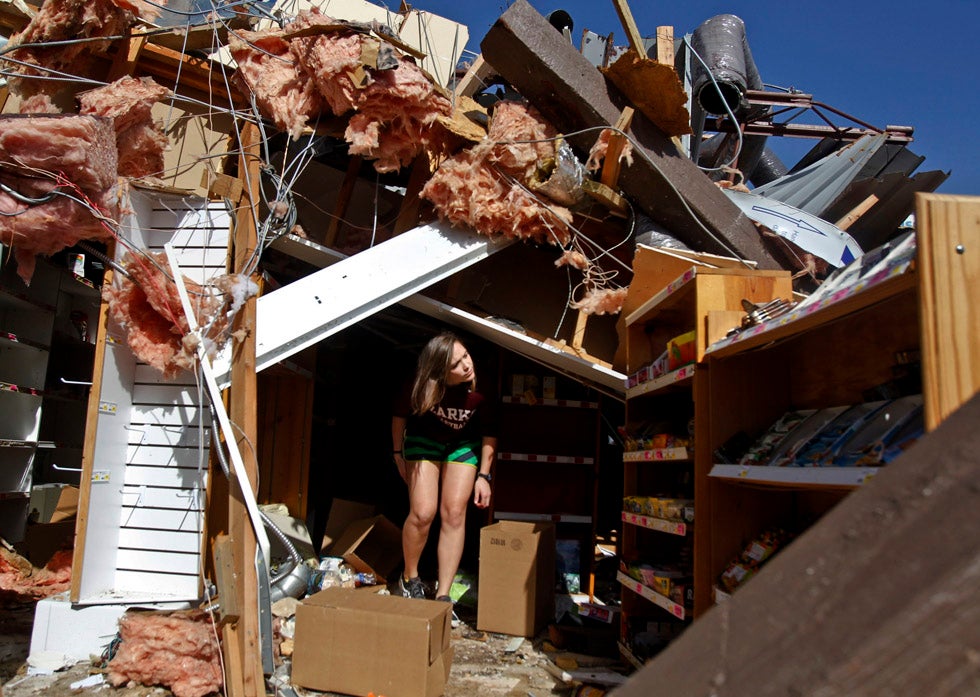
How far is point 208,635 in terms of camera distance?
3.25 metres

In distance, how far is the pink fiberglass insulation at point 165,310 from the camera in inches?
141

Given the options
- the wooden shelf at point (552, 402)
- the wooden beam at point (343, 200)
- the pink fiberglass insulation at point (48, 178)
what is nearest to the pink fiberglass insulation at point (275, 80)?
the wooden beam at point (343, 200)

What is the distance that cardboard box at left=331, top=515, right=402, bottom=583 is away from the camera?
4746mm

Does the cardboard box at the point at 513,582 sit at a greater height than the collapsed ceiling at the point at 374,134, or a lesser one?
lesser

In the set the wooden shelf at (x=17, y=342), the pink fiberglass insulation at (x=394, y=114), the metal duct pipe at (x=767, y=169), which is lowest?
the wooden shelf at (x=17, y=342)

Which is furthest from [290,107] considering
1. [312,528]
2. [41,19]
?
[312,528]

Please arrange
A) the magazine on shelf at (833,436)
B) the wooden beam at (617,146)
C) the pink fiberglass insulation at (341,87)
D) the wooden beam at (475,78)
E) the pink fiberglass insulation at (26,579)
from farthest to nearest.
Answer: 1. the wooden beam at (475,78)
2. the pink fiberglass insulation at (26,579)
3. the wooden beam at (617,146)
4. the pink fiberglass insulation at (341,87)
5. the magazine on shelf at (833,436)

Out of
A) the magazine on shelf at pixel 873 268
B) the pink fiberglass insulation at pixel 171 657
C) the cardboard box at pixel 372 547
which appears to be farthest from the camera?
the cardboard box at pixel 372 547

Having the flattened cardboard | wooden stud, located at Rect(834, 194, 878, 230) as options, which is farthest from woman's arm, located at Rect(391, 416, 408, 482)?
wooden stud, located at Rect(834, 194, 878, 230)

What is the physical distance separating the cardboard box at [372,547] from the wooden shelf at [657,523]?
76.9 inches

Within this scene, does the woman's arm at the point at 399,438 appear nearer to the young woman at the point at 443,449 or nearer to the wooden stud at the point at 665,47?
the young woman at the point at 443,449

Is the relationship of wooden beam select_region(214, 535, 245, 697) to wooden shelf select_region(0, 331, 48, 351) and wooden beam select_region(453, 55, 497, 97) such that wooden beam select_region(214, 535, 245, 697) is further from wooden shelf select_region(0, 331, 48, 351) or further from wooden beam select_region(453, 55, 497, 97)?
wooden beam select_region(453, 55, 497, 97)

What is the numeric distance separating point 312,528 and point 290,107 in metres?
3.46

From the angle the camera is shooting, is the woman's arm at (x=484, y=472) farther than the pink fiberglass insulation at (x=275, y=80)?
Yes
